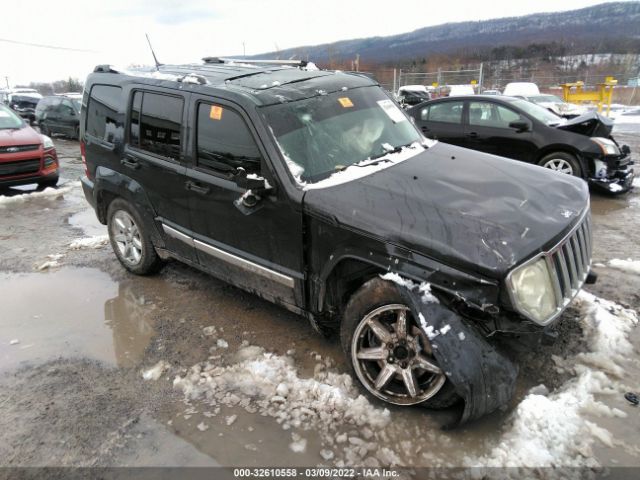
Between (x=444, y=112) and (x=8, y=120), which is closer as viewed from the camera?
(x=444, y=112)

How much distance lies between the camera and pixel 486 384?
2535 mm

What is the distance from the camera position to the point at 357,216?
9.39 ft

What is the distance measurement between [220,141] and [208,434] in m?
2.06

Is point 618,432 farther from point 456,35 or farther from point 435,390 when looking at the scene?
point 456,35

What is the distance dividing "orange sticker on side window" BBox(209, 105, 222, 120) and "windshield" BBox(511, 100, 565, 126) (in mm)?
5869

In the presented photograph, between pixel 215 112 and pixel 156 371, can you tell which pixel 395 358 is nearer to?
pixel 156 371

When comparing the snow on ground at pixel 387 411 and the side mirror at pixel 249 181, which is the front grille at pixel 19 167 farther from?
the side mirror at pixel 249 181

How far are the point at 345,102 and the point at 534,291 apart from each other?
2.11m

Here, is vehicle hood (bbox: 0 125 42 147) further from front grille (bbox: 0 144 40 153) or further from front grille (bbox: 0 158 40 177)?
front grille (bbox: 0 158 40 177)

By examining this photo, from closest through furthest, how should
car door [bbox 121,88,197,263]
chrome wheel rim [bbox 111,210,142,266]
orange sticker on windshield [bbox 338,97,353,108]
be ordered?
orange sticker on windshield [bbox 338,97,353,108]
car door [bbox 121,88,197,263]
chrome wheel rim [bbox 111,210,142,266]

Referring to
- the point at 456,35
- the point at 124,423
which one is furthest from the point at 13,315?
the point at 456,35

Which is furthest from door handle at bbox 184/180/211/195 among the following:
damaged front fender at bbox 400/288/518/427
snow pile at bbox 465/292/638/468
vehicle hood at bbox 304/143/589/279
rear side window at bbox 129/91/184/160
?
snow pile at bbox 465/292/638/468

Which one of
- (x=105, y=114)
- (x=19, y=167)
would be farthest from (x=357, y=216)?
(x=19, y=167)

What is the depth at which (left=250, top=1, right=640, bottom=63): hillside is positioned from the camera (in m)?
94.4
